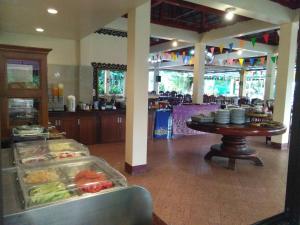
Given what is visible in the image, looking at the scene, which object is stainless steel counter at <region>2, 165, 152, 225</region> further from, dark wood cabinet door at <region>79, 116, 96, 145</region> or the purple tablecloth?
the purple tablecloth

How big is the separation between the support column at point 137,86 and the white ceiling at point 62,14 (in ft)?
0.97

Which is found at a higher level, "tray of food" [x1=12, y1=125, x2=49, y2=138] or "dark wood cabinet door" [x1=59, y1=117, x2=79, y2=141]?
"tray of food" [x1=12, y1=125, x2=49, y2=138]

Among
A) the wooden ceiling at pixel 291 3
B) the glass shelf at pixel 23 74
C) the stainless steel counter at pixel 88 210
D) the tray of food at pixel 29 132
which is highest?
the wooden ceiling at pixel 291 3

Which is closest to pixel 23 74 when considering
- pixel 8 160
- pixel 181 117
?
pixel 8 160

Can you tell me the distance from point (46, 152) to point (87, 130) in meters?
3.96

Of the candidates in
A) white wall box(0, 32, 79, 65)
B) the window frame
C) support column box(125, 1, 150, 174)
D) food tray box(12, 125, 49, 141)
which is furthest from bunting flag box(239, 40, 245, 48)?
food tray box(12, 125, 49, 141)

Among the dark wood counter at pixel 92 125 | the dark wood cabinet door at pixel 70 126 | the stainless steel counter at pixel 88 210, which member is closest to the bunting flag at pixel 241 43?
the dark wood counter at pixel 92 125

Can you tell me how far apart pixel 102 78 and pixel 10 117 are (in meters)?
3.81

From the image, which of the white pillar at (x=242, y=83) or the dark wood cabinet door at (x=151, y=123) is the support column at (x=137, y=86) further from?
the white pillar at (x=242, y=83)

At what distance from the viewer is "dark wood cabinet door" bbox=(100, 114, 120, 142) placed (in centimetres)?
604

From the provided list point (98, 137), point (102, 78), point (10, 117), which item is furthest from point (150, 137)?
→ point (10, 117)

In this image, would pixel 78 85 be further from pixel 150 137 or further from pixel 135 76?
pixel 135 76

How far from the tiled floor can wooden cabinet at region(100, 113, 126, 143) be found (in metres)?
0.38

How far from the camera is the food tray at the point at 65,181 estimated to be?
1255 millimetres
